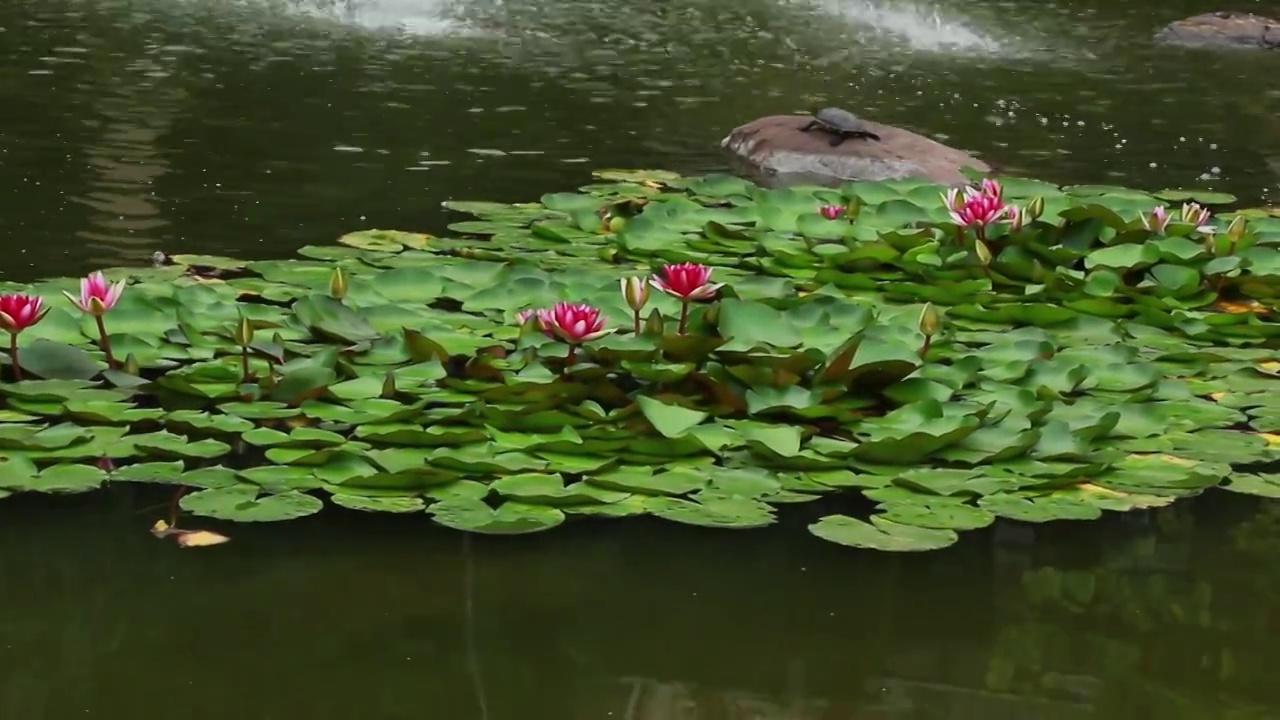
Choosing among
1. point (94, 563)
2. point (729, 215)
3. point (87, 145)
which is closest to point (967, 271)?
point (729, 215)

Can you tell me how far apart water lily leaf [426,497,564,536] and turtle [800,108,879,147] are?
4.02 m

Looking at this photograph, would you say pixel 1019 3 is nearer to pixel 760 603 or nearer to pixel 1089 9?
pixel 1089 9

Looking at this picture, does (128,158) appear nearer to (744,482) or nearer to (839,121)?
(839,121)

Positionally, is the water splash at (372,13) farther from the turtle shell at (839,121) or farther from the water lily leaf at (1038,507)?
the water lily leaf at (1038,507)

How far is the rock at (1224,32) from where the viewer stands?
1260cm

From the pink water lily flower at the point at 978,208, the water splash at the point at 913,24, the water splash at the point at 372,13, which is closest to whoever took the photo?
the pink water lily flower at the point at 978,208

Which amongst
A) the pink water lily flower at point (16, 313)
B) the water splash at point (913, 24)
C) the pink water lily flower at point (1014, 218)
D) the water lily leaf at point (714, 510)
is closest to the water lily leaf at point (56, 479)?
the pink water lily flower at point (16, 313)

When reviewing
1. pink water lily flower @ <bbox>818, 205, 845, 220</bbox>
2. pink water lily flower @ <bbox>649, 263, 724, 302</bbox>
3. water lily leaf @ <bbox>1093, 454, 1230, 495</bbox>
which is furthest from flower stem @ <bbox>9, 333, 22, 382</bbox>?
pink water lily flower @ <bbox>818, 205, 845, 220</bbox>

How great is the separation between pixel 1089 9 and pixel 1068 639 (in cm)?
1388

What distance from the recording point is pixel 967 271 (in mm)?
4270

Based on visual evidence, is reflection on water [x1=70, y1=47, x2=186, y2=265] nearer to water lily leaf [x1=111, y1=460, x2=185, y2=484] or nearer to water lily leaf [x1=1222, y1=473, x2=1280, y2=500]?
water lily leaf [x1=111, y1=460, x2=185, y2=484]

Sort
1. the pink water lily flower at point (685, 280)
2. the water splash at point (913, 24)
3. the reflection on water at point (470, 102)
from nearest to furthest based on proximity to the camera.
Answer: the pink water lily flower at point (685, 280) < the reflection on water at point (470, 102) < the water splash at point (913, 24)

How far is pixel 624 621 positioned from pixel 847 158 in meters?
4.32

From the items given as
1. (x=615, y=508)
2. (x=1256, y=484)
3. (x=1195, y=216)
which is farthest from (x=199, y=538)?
(x=1195, y=216)
